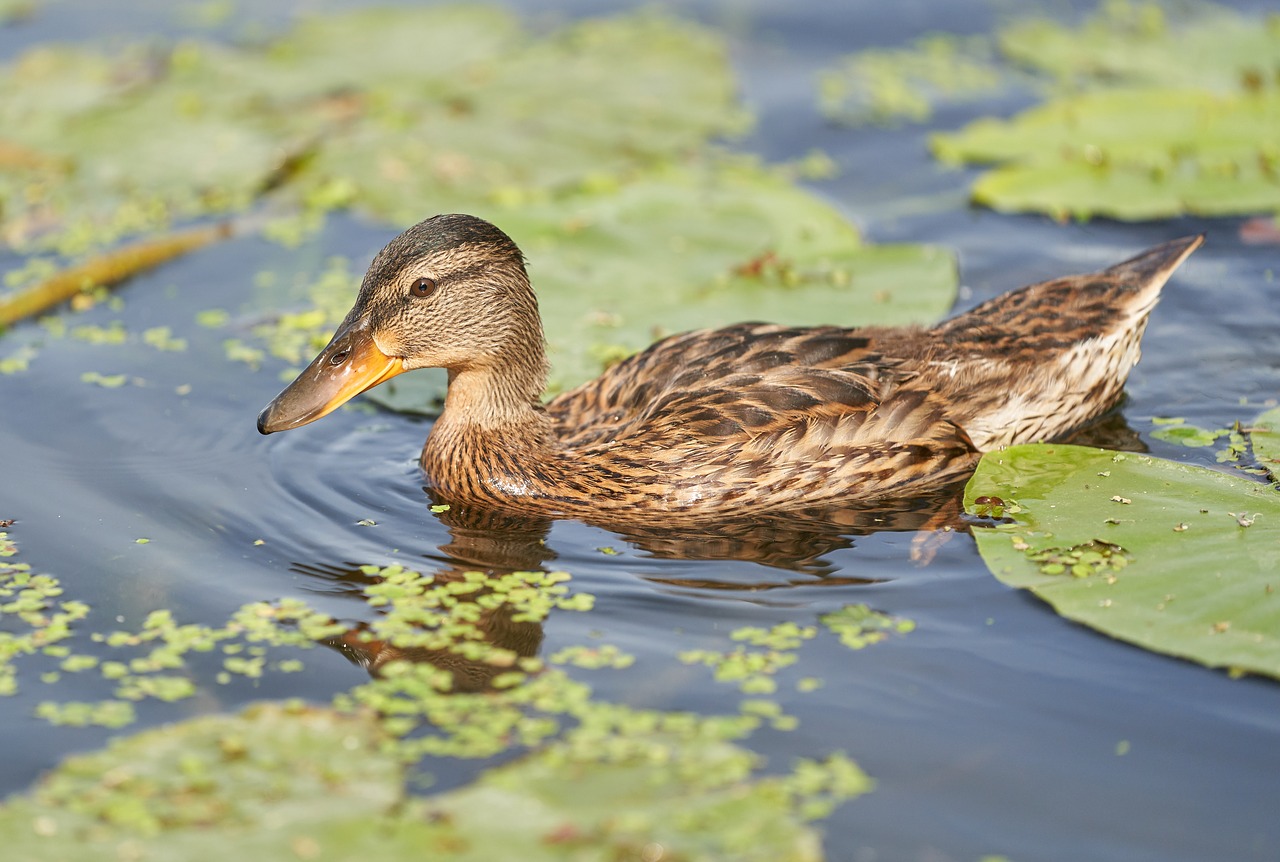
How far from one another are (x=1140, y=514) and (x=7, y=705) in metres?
4.49

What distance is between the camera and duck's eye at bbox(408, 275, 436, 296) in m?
6.75

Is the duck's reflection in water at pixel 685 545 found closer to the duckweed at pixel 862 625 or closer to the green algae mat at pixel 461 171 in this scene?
the duckweed at pixel 862 625

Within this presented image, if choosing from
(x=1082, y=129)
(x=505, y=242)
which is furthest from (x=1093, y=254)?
(x=505, y=242)

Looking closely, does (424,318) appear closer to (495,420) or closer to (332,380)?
Result: (332,380)

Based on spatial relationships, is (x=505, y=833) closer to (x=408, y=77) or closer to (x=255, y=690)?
(x=255, y=690)

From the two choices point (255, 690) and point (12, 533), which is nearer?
point (255, 690)

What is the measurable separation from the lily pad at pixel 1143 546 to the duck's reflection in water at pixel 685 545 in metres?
0.31

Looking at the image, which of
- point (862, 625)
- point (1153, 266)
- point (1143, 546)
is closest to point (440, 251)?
point (862, 625)

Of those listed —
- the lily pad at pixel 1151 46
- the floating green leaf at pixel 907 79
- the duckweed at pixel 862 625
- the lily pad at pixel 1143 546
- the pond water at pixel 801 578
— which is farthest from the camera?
the floating green leaf at pixel 907 79

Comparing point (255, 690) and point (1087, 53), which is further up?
point (1087, 53)

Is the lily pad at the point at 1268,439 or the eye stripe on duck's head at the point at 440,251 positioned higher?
the eye stripe on duck's head at the point at 440,251

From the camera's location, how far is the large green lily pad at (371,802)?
4352 millimetres

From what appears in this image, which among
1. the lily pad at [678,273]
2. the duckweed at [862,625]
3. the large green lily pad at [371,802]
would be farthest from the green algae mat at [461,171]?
the large green lily pad at [371,802]

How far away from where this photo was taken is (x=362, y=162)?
10.4 metres
